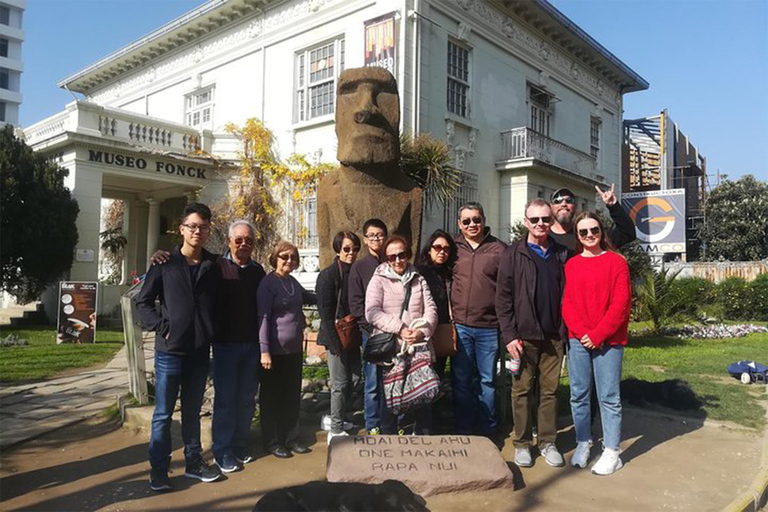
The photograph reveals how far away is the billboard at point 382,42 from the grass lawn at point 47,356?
27.3ft

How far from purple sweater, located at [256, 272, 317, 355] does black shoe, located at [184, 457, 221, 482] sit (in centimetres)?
85

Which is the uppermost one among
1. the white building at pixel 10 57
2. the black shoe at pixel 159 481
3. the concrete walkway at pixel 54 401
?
the white building at pixel 10 57

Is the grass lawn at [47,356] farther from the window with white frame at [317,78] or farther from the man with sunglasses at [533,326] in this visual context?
the window with white frame at [317,78]

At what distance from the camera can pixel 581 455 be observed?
4.17 metres

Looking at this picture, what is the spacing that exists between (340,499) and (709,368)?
25.1 ft

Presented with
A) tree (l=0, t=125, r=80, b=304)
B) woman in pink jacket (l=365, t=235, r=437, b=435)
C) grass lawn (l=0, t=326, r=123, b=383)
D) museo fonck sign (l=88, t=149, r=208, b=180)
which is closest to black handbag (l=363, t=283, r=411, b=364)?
woman in pink jacket (l=365, t=235, r=437, b=435)

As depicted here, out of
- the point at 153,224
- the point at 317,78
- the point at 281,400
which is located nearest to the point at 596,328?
the point at 281,400

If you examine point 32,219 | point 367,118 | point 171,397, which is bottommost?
point 171,397

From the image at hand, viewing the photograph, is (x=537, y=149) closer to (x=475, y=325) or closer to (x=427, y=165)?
(x=427, y=165)

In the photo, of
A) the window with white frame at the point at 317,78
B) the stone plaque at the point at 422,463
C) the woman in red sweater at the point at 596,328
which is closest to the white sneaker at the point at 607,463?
the woman in red sweater at the point at 596,328

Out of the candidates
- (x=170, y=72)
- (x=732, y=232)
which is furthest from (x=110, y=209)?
(x=732, y=232)

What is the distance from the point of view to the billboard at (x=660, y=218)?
63.4ft

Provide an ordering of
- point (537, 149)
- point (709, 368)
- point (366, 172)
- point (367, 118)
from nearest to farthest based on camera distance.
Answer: point (367, 118), point (366, 172), point (709, 368), point (537, 149)

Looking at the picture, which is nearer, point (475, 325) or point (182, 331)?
point (182, 331)
